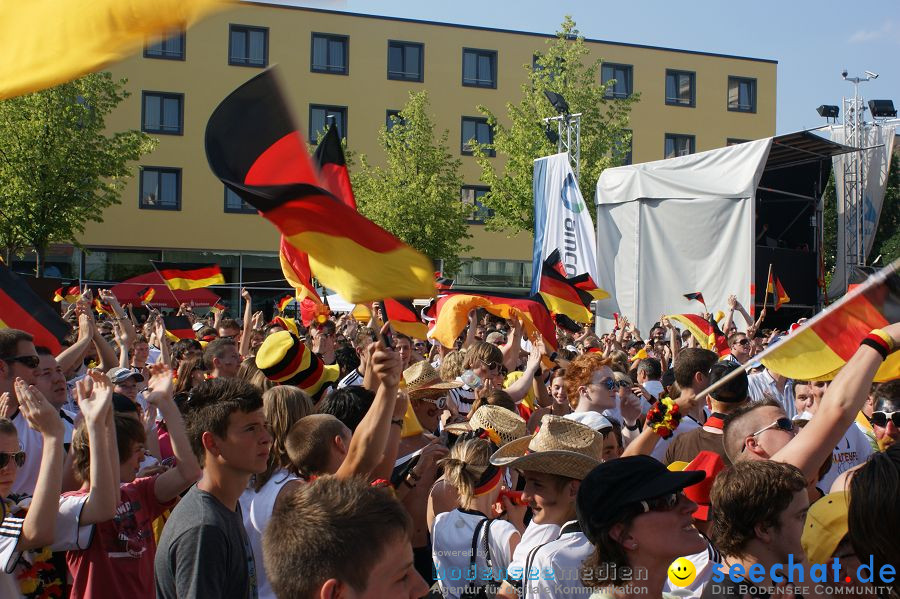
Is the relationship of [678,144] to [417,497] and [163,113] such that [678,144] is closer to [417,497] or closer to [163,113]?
[163,113]

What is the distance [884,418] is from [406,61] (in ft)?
139

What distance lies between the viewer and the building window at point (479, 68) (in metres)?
46.1

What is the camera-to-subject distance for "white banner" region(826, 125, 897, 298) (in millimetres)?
24859

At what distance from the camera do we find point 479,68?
4638cm

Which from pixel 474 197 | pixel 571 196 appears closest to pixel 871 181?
pixel 571 196

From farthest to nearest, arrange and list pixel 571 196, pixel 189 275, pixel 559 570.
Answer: pixel 571 196
pixel 189 275
pixel 559 570

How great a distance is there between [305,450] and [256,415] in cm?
43

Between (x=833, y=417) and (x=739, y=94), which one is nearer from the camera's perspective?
(x=833, y=417)

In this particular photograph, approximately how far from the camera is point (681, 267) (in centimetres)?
2302

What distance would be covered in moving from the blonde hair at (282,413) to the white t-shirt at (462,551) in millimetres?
819

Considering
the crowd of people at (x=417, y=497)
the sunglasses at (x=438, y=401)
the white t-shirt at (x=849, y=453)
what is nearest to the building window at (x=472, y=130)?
the sunglasses at (x=438, y=401)

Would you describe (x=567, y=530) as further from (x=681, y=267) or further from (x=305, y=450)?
(x=681, y=267)

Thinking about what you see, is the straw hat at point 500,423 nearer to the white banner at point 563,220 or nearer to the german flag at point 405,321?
the german flag at point 405,321

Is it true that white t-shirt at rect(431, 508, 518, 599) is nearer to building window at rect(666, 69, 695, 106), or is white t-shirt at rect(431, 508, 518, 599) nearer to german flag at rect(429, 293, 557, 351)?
german flag at rect(429, 293, 557, 351)
